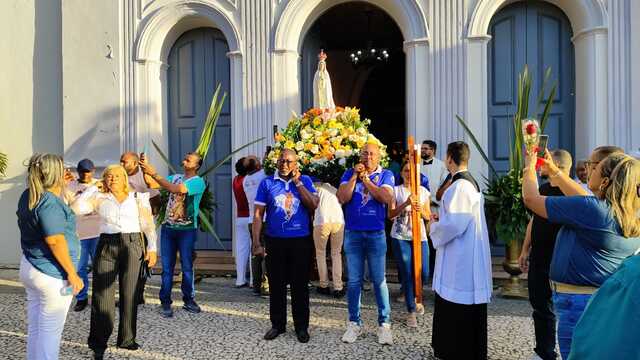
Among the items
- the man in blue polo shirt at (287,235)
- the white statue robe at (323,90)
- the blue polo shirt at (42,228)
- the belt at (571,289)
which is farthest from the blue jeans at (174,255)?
the belt at (571,289)

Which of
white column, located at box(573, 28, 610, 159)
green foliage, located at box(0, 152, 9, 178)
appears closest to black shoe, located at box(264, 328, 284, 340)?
white column, located at box(573, 28, 610, 159)

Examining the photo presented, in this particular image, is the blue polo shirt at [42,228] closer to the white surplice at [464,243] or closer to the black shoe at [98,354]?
the black shoe at [98,354]

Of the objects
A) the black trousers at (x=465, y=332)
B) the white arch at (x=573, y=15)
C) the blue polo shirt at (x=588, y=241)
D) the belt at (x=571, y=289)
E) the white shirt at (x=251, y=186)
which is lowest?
the black trousers at (x=465, y=332)

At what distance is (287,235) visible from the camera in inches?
189

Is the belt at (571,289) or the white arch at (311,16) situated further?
the white arch at (311,16)

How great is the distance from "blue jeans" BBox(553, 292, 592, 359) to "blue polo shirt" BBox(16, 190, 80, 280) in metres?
3.26

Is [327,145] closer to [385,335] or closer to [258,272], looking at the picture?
[258,272]

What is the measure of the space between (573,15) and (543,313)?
553cm

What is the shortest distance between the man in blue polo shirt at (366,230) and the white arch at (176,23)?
443cm

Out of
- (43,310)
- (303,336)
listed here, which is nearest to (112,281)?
(43,310)

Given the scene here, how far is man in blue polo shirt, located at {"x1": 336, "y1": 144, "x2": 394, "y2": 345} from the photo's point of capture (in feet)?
15.4

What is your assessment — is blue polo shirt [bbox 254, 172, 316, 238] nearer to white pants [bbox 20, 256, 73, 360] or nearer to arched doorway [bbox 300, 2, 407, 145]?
white pants [bbox 20, 256, 73, 360]

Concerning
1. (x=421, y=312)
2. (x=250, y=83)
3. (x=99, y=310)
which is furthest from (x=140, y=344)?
(x=250, y=83)

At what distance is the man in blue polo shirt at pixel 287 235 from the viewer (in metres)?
4.80
